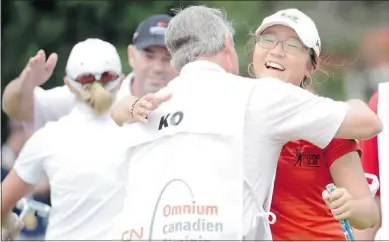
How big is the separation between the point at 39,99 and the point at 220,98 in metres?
3.34

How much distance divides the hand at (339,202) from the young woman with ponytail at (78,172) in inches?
86.7

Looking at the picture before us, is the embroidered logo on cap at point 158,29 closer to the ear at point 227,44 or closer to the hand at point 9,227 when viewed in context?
the hand at point 9,227

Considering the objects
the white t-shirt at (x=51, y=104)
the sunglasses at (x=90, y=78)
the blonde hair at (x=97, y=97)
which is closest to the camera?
the blonde hair at (x=97, y=97)

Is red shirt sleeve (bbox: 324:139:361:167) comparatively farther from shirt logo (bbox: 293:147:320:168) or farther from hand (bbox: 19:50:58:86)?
hand (bbox: 19:50:58:86)

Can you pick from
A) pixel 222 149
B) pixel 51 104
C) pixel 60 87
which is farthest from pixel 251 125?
pixel 60 87

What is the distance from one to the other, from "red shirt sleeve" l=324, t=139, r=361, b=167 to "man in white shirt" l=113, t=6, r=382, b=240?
16cm

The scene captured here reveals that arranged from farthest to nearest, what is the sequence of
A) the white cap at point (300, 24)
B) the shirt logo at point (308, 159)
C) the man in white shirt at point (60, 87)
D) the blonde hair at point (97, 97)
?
the man in white shirt at point (60, 87), the blonde hair at point (97, 97), the white cap at point (300, 24), the shirt logo at point (308, 159)

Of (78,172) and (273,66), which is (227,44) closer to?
(273,66)

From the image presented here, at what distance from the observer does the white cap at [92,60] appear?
26.4 feet

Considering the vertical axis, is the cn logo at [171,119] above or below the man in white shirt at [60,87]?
below

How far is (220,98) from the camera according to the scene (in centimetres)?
564

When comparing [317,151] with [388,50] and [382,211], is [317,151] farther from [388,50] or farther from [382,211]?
[388,50]

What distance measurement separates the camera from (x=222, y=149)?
5.58 m

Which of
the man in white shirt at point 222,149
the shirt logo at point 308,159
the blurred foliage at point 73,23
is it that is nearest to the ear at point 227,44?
the man in white shirt at point 222,149
